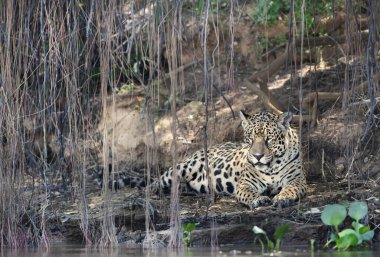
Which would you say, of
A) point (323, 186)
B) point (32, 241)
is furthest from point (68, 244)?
point (323, 186)

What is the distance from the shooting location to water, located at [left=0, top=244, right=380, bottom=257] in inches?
288

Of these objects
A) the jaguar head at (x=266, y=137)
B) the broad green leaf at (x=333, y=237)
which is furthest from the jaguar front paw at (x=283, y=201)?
the broad green leaf at (x=333, y=237)

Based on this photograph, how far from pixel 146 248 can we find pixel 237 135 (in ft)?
14.0

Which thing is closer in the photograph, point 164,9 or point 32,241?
point 164,9

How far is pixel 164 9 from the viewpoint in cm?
706

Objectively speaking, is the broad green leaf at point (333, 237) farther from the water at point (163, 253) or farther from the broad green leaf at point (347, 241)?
the water at point (163, 253)

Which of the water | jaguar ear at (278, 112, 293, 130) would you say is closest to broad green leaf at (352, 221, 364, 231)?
the water

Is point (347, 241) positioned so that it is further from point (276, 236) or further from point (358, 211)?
point (276, 236)

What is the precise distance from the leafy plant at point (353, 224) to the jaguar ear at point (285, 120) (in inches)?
112

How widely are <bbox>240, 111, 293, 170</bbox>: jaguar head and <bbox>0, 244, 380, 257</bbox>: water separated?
8.61ft

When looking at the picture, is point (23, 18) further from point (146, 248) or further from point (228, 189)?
point (228, 189)

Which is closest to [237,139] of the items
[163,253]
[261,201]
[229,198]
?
[229,198]

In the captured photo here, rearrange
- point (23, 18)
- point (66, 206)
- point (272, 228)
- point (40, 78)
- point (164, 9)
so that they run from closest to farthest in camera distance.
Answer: point (164, 9) → point (23, 18) → point (40, 78) → point (272, 228) → point (66, 206)

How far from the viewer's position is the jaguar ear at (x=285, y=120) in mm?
10717
